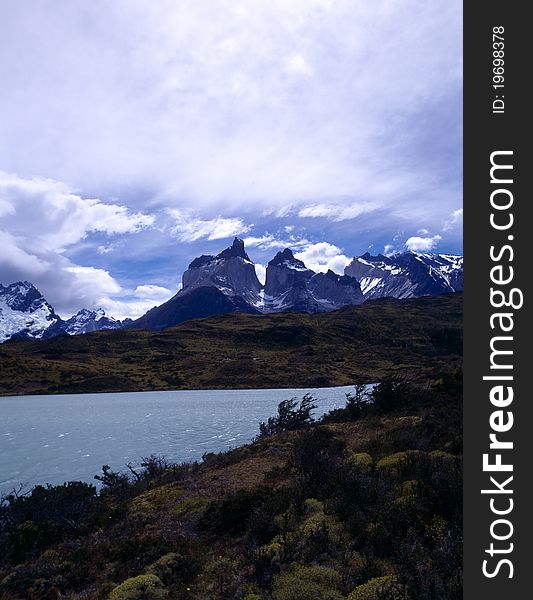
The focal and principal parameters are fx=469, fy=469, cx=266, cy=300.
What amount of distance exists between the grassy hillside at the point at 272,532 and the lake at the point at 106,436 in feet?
40.4

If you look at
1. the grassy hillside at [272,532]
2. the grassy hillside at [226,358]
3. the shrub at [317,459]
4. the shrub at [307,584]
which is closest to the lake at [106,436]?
the grassy hillside at [272,532]

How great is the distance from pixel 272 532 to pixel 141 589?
349 cm

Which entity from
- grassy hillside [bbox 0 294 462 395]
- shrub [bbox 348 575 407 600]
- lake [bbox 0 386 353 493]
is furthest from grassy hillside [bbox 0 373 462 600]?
grassy hillside [bbox 0 294 462 395]

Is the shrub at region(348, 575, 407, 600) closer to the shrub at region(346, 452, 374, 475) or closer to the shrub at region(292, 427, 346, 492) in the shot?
the shrub at region(292, 427, 346, 492)

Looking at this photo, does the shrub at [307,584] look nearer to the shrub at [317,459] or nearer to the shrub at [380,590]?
the shrub at [380,590]

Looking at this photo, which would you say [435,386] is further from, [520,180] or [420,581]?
[520,180]

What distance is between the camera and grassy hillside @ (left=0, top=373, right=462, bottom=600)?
9.07 metres

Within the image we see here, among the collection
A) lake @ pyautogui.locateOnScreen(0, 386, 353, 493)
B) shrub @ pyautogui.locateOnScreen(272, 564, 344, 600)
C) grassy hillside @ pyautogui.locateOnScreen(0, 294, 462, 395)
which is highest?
grassy hillside @ pyautogui.locateOnScreen(0, 294, 462, 395)

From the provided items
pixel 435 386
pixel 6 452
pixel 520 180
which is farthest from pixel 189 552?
pixel 6 452

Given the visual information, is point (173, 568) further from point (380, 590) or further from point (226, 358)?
point (226, 358)

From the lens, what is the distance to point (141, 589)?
388 inches

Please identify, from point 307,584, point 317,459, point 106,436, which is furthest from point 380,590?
point 106,436

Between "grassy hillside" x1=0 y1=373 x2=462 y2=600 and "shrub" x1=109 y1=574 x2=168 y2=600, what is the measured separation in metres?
0.03

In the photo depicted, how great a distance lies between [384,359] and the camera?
144m
